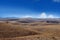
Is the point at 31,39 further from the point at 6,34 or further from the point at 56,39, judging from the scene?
the point at 6,34

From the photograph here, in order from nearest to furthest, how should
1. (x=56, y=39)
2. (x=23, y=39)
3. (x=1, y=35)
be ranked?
1. (x=23, y=39)
2. (x=56, y=39)
3. (x=1, y=35)

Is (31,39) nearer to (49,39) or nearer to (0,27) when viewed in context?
(49,39)

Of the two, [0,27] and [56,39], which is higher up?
[0,27]

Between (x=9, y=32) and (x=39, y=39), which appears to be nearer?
(x=39, y=39)

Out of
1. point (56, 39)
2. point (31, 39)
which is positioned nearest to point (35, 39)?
point (31, 39)

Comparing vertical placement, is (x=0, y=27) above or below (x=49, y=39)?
above

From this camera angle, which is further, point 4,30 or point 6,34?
point 4,30

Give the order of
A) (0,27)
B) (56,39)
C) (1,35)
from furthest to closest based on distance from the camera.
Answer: (0,27)
(1,35)
(56,39)

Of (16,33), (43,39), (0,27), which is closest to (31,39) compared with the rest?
(43,39)

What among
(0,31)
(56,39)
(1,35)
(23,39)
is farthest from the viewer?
(0,31)
